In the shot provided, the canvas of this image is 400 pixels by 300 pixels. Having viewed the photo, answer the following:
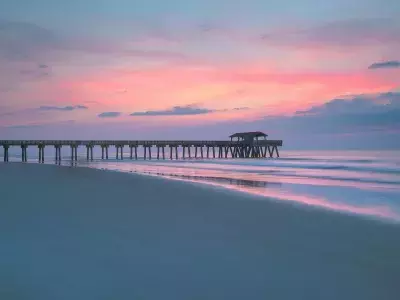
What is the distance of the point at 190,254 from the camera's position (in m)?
5.29

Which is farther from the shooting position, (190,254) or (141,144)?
(141,144)

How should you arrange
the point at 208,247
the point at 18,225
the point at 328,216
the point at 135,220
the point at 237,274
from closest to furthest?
the point at 237,274, the point at 208,247, the point at 18,225, the point at 135,220, the point at 328,216

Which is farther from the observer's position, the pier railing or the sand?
the pier railing

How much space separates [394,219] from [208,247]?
501cm

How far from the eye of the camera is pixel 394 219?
898cm

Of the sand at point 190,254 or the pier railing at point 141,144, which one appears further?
the pier railing at point 141,144

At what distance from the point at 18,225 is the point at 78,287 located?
3.29 meters

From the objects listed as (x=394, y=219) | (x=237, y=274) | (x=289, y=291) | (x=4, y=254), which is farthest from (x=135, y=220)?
(x=394, y=219)

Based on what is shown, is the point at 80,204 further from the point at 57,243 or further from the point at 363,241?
the point at 363,241

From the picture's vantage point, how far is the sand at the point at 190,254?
4043mm

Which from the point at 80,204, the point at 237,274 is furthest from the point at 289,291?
the point at 80,204

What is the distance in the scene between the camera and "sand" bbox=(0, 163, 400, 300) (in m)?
4.04

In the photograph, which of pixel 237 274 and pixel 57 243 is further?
pixel 57 243

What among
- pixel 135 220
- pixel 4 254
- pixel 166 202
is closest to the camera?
pixel 4 254
